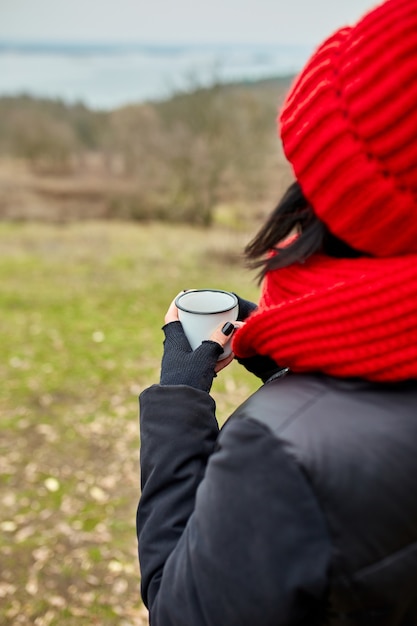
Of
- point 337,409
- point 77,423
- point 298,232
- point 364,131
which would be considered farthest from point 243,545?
point 77,423

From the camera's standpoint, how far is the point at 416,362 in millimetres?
794

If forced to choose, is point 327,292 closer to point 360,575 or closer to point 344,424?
point 344,424

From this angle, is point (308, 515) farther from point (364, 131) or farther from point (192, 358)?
point (364, 131)

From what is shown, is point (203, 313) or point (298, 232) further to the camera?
point (203, 313)

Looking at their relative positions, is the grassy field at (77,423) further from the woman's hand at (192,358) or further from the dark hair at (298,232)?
the dark hair at (298,232)

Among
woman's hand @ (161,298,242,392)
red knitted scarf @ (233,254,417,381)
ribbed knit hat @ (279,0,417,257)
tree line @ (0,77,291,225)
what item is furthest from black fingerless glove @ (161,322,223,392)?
tree line @ (0,77,291,225)

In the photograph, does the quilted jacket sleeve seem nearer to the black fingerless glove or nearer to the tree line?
the black fingerless glove

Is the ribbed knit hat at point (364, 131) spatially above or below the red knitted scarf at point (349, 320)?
above

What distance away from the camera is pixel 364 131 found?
0.77m

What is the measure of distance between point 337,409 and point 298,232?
34 centimetres

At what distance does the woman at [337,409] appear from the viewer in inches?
29.9

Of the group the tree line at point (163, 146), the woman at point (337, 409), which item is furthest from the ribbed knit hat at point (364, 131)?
the tree line at point (163, 146)

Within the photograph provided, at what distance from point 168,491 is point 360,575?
36 centimetres

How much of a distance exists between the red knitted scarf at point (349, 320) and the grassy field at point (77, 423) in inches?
15.0
